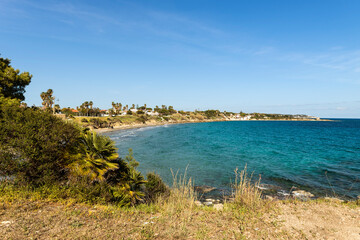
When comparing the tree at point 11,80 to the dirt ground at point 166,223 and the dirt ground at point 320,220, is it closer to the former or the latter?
the dirt ground at point 166,223

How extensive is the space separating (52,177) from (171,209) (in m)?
4.75

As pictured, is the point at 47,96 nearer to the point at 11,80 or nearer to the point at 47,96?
the point at 47,96

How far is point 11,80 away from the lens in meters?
19.8

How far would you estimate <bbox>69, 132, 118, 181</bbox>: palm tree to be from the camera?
7.61 meters

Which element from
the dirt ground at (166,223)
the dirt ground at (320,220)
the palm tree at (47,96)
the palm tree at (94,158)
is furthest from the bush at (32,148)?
the palm tree at (47,96)

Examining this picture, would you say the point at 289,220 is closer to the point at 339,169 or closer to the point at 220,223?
the point at 220,223

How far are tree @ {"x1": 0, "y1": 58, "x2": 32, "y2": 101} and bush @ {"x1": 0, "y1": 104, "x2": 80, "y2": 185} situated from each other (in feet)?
54.3

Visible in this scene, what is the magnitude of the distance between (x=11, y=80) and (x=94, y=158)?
1957cm

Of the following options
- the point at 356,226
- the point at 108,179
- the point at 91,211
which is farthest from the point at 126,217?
the point at 356,226

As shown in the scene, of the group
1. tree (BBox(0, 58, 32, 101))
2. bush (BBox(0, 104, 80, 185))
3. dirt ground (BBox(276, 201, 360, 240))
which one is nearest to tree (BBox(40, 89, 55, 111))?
tree (BBox(0, 58, 32, 101))

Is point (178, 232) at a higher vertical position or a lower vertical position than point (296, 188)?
higher

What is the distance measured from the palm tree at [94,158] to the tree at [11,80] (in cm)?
1799

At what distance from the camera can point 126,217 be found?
6055 mm

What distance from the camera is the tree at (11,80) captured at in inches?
763
